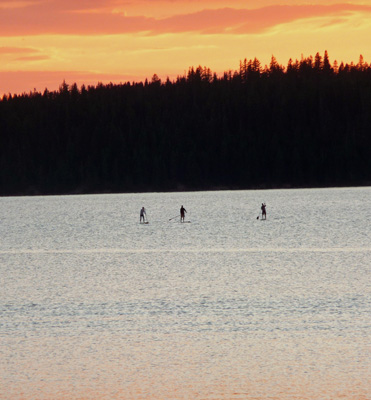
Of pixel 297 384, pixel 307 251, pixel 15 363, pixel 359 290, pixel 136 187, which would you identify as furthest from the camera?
pixel 136 187

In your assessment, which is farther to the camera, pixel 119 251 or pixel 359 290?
pixel 119 251

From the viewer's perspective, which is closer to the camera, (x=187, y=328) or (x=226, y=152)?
(x=187, y=328)

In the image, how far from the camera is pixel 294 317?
51.8ft

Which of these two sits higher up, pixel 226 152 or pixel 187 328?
pixel 226 152

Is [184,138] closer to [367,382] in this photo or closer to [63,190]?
[63,190]

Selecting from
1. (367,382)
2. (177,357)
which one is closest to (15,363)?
(177,357)

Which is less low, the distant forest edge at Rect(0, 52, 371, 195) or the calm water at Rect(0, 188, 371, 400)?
the distant forest edge at Rect(0, 52, 371, 195)

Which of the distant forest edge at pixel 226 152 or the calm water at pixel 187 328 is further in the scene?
the distant forest edge at pixel 226 152

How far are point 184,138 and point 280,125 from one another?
2611 centimetres

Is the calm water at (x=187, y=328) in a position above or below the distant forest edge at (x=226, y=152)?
below

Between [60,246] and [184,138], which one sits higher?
[184,138]

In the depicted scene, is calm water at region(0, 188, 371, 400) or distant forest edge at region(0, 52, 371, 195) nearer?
calm water at region(0, 188, 371, 400)

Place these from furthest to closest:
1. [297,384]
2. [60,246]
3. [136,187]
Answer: [136,187] < [60,246] < [297,384]

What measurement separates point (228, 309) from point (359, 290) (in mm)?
4699
